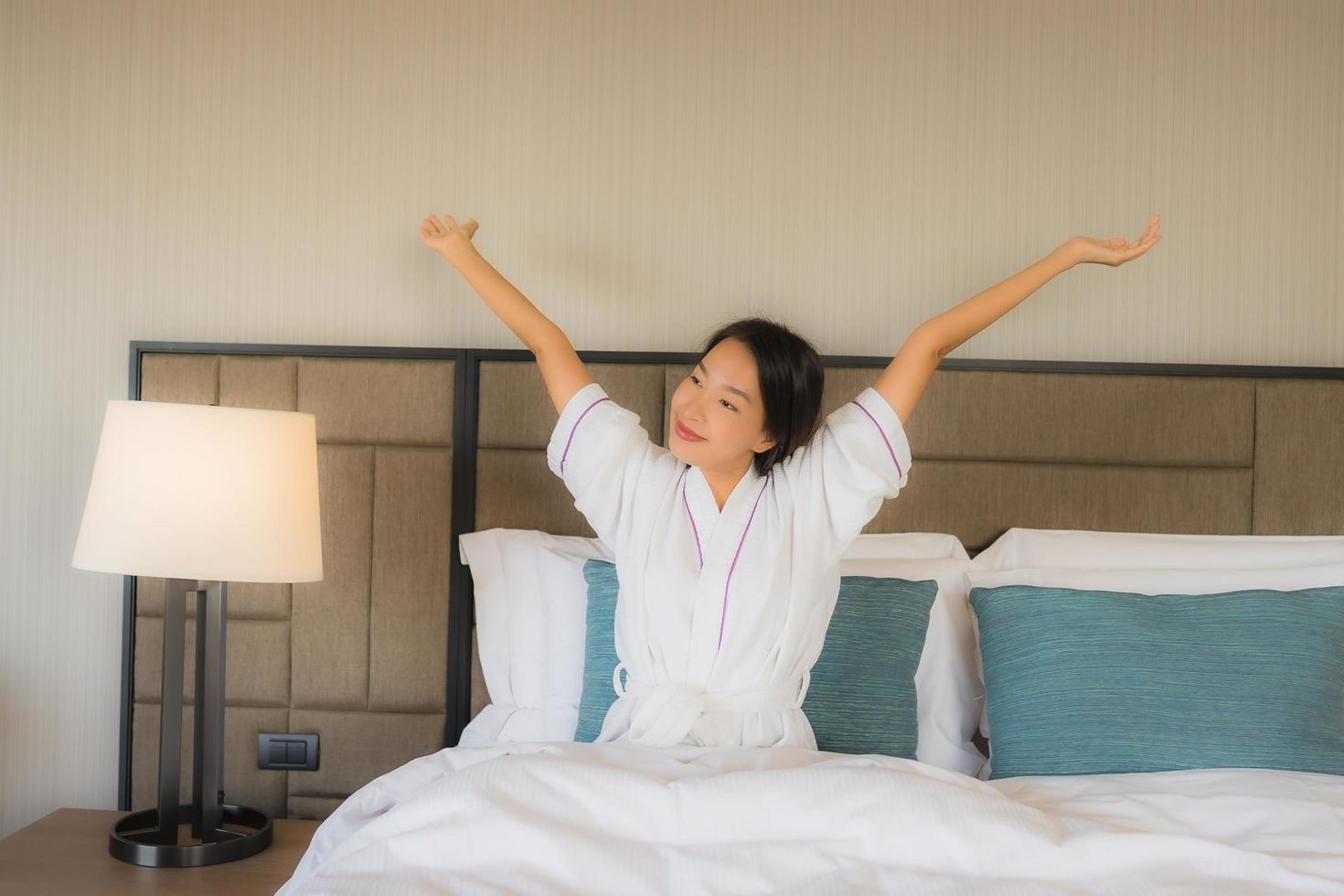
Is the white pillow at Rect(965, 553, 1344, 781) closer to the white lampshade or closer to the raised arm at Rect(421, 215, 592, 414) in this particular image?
the raised arm at Rect(421, 215, 592, 414)

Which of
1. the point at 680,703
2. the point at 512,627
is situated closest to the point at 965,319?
the point at 680,703

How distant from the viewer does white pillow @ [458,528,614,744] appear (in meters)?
2.04

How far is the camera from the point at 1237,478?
87.1 inches

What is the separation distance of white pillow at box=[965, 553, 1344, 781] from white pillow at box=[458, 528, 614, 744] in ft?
2.63

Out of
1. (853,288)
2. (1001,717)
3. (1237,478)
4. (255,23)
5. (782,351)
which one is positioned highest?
(255,23)

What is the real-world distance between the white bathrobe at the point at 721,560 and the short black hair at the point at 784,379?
0.05 meters

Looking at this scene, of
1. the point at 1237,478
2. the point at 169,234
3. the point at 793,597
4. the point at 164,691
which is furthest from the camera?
the point at 169,234

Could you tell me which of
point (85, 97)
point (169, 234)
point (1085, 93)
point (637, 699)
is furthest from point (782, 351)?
point (85, 97)

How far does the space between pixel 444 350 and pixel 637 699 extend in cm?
91

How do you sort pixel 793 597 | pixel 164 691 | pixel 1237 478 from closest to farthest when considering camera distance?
pixel 793 597 → pixel 164 691 → pixel 1237 478

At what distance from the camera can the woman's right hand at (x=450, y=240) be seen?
1874 millimetres

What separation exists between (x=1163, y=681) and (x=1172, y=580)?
0.97ft

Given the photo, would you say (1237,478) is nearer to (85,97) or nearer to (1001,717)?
(1001,717)

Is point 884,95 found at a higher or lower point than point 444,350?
higher
